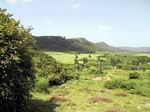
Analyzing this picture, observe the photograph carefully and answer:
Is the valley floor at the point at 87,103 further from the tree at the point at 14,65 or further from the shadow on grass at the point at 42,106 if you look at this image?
the tree at the point at 14,65

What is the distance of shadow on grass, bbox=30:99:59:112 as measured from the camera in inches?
1626

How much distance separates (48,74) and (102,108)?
34702 millimetres

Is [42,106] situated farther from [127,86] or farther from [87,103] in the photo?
[127,86]

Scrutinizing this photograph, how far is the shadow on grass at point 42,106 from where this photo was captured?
4130 centimetres

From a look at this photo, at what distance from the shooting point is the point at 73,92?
177ft

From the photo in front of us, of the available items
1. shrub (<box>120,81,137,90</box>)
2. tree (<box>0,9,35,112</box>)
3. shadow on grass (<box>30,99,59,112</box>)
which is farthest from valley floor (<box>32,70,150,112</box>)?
shrub (<box>120,81,137,90</box>)

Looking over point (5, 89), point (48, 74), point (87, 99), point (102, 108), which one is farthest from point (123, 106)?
point (48, 74)

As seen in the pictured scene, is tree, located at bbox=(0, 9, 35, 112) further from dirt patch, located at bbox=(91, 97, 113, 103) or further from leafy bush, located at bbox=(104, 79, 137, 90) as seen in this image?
leafy bush, located at bbox=(104, 79, 137, 90)

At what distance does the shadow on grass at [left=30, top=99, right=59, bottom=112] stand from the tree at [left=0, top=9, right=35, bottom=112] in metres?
2.39

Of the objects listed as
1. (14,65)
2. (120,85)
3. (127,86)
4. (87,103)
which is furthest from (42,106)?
(127,86)

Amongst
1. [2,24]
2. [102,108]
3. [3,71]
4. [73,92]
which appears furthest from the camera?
[73,92]

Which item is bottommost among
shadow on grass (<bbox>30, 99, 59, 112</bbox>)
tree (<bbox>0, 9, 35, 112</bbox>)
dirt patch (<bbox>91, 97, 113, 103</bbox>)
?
shadow on grass (<bbox>30, 99, 59, 112</bbox>)

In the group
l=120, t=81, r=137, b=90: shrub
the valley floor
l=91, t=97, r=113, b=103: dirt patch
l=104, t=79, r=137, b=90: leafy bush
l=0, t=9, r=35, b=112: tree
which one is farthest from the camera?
l=104, t=79, r=137, b=90: leafy bush

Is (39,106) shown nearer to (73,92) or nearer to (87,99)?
(87,99)
